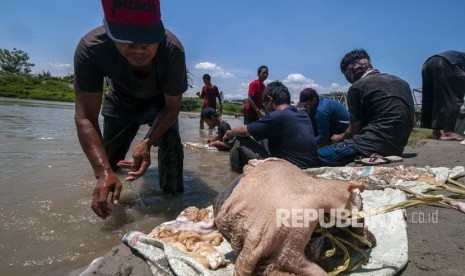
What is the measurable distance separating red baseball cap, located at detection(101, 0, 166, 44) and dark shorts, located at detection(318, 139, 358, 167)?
97.7 inches

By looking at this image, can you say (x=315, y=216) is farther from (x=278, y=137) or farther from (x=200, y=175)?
(x=200, y=175)

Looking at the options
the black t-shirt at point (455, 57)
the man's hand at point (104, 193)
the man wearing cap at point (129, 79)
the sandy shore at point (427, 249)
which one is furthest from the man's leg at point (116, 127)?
the black t-shirt at point (455, 57)

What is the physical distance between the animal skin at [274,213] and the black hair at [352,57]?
2887 millimetres

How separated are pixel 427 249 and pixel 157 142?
7.65 ft

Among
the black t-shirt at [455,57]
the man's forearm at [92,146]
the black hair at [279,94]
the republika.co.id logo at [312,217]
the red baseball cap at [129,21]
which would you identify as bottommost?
the republika.co.id logo at [312,217]

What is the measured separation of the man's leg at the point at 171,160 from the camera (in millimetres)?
3188

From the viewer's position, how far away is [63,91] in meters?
37.4

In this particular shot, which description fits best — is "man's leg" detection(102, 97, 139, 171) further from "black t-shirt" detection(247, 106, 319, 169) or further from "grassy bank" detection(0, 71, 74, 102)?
"grassy bank" detection(0, 71, 74, 102)

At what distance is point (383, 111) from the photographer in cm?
378

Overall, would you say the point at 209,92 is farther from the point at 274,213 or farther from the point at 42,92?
the point at 42,92

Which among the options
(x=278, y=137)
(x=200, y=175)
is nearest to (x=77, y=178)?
(x=200, y=175)

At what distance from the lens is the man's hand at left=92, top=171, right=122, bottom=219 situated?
6.62ft

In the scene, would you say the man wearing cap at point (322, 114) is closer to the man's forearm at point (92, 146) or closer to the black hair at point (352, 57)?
the black hair at point (352, 57)

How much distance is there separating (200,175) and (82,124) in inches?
86.1
